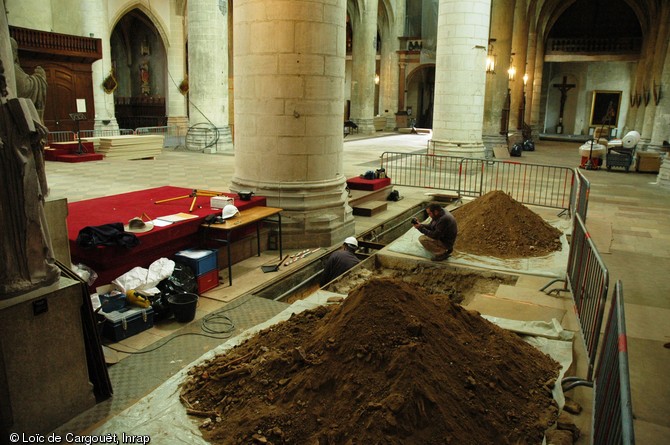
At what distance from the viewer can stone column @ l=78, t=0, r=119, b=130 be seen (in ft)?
76.5

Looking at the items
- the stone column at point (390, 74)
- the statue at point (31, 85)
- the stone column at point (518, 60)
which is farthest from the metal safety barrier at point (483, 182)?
the stone column at point (390, 74)

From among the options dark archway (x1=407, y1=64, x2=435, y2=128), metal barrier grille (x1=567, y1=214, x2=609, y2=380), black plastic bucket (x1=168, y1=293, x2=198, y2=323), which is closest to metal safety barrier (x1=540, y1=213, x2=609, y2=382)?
metal barrier grille (x1=567, y1=214, x2=609, y2=380)

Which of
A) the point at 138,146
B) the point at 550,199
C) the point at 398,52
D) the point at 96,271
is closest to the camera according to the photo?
the point at 96,271

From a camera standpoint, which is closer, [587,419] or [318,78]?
[587,419]

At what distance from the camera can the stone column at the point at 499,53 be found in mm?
23109

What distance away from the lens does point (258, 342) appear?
5.40m

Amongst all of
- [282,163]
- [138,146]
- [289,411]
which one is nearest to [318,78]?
[282,163]

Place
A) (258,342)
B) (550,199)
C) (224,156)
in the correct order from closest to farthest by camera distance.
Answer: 1. (258,342)
2. (550,199)
3. (224,156)

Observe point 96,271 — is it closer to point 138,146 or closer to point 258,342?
point 258,342

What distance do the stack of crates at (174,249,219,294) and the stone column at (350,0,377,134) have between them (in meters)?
28.2

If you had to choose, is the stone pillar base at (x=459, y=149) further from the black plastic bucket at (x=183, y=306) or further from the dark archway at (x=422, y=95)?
the dark archway at (x=422, y=95)

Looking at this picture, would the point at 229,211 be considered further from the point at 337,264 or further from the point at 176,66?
the point at 176,66

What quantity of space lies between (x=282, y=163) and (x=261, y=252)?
1.54 metres

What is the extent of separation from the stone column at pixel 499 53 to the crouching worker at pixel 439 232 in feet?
51.5
